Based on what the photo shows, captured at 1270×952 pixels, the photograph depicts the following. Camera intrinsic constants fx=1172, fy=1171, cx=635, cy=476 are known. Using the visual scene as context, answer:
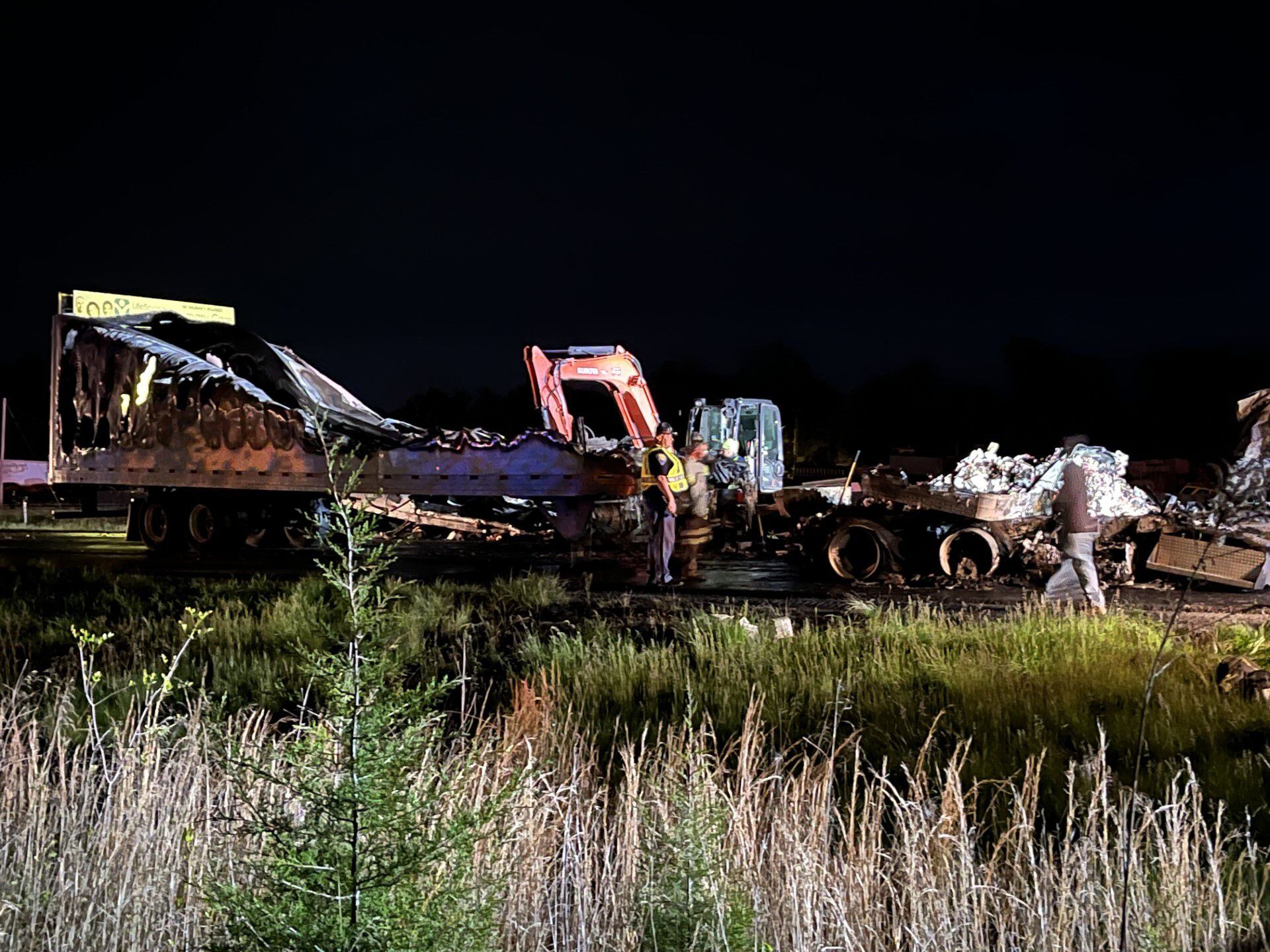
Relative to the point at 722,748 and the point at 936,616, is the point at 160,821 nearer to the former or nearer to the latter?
the point at 722,748

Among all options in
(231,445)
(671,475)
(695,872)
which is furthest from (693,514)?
(695,872)

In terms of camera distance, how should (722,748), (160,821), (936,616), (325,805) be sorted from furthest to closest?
(936,616) < (722,748) < (160,821) < (325,805)

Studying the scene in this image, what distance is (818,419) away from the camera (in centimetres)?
7975

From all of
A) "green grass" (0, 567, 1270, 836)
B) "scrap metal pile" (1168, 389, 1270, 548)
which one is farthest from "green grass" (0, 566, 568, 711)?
"scrap metal pile" (1168, 389, 1270, 548)

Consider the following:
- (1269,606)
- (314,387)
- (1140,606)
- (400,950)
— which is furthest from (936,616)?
(314,387)

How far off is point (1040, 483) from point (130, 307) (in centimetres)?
2200

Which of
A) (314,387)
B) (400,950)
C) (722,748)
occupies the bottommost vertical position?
(722,748)

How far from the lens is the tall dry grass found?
3.17 m

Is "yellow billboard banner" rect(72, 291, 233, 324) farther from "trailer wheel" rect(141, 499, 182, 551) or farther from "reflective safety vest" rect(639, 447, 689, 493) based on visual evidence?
"reflective safety vest" rect(639, 447, 689, 493)

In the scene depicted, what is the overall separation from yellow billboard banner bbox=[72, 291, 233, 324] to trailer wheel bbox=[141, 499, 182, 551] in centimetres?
470

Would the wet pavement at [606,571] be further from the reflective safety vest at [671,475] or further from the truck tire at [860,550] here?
the reflective safety vest at [671,475]

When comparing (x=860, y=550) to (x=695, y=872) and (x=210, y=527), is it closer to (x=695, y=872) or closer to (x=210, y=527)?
(x=210, y=527)

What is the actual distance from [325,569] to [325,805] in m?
0.48

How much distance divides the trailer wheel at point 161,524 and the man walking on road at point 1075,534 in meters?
14.4
